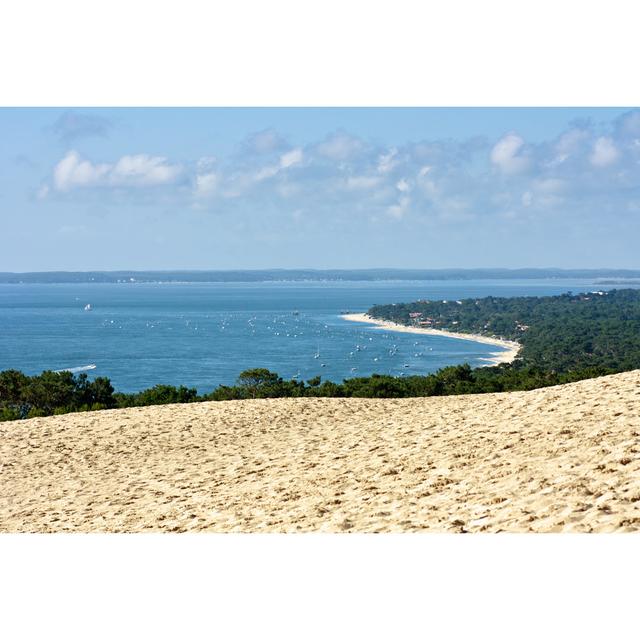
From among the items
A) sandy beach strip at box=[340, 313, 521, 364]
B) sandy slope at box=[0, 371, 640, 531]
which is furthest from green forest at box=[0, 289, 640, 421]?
sandy slope at box=[0, 371, 640, 531]

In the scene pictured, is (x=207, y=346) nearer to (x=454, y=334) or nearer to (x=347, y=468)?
(x=454, y=334)

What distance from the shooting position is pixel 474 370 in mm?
30594

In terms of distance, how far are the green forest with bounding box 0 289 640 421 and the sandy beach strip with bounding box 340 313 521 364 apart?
80 cm

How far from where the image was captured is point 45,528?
5.92m

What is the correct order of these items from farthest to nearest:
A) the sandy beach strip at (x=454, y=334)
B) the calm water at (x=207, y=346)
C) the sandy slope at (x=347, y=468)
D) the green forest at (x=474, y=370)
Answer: the sandy beach strip at (x=454, y=334), the calm water at (x=207, y=346), the green forest at (x=474, y=370), the sandy slope at (x=347, y=468)

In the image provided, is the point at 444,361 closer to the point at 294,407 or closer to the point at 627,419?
the point at 294,407

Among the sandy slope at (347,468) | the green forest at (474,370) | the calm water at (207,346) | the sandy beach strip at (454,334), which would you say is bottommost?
the calm water at (207,346)

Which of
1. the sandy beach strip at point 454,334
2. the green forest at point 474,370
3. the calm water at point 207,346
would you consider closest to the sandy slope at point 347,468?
the green forest at point 474,370

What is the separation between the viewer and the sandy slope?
4852 millimetres

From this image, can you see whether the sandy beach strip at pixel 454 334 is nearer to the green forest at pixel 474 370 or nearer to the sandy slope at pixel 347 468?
the green forest at pixel 474 370

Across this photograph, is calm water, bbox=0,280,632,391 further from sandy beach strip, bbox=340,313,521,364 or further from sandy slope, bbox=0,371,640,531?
sandy slope, bbox=0,371,640,531

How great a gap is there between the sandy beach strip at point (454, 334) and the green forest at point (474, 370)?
797mm

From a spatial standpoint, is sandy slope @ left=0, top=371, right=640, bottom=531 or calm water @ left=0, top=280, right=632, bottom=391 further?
calm water @ left=0, top=280, right=632, bottom=391

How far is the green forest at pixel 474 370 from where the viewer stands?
1630 cm
